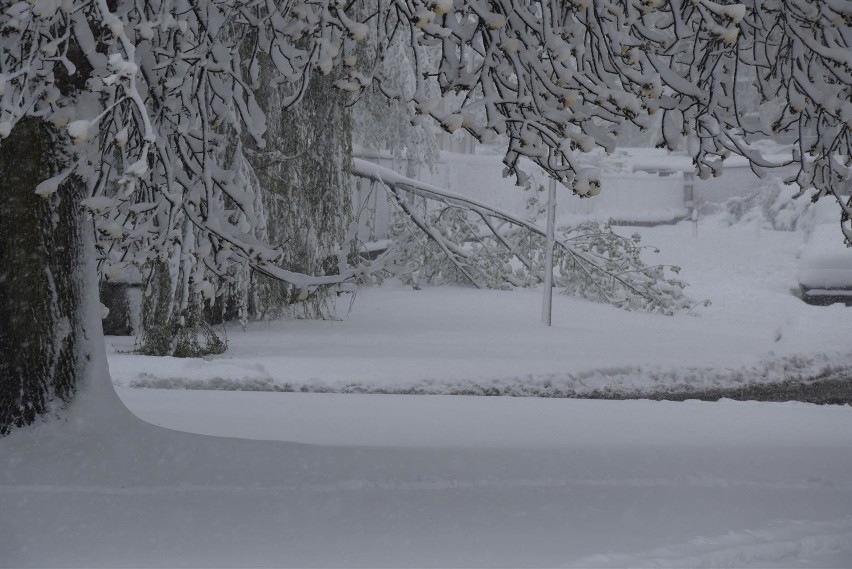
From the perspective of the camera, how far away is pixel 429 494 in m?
5.25

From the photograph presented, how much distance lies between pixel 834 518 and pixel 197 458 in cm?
354

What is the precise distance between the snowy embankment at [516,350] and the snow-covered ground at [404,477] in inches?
2.7

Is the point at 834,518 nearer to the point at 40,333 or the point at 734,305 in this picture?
the point at 40,333

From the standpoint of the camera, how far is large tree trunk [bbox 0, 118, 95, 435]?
5301mm

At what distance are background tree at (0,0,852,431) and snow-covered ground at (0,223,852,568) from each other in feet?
2.50

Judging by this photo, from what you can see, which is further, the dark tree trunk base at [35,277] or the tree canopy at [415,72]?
the dark tree trunk base at [35,277]

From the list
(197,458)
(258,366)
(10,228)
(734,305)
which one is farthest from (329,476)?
(734,305)

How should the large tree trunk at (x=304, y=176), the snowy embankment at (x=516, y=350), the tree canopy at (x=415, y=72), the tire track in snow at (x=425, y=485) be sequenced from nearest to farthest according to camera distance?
the tree canopy at (x=415, y=72) < the tire track in snow at (x=425, y=485) < the snowy embankment at (x=516, y=350) < the large tree trunk at (x=304, y=176)

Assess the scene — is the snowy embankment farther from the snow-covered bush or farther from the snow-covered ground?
the snow-covered bush

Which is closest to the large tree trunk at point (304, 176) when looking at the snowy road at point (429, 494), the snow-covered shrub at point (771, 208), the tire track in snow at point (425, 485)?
the snowy road at point (429, 494)

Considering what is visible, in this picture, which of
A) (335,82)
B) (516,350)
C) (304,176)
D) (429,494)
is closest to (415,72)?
(335,82)

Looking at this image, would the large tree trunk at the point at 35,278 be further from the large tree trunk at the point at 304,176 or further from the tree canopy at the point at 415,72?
the large tree trunk at the point at 304,176

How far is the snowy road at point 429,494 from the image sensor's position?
4484 mm

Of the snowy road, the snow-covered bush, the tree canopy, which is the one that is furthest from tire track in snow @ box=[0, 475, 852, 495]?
the snow-covered bush
